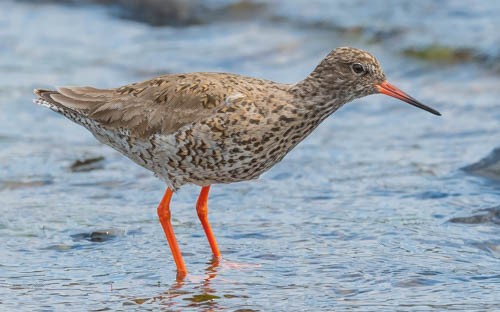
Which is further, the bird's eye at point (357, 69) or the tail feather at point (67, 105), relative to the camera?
the tail feather at point (67, 105)

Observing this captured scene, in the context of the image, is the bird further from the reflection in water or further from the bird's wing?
the reflection in water

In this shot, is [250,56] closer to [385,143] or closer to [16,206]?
[385,143]

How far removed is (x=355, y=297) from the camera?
21.9 ft

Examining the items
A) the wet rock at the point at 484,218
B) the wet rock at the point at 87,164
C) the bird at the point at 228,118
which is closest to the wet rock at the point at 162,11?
the wet rock at the point at 87,164

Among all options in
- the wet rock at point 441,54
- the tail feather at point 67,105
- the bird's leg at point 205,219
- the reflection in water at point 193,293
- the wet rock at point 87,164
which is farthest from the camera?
the wet rock at point 441,54

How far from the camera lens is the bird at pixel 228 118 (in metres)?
7.12

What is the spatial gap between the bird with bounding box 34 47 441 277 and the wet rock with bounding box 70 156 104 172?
216cm

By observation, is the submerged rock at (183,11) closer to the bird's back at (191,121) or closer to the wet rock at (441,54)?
the wet rock at (441,54)

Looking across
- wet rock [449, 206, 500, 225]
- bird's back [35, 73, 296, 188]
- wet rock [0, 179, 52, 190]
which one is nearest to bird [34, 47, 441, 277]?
bird's back [35, 73, 296, 188]

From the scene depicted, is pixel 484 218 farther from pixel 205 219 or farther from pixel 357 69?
pixel 205 219

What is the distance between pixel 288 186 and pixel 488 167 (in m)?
1.75

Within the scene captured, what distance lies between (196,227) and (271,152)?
1.45 m

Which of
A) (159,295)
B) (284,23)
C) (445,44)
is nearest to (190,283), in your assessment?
(159,295)

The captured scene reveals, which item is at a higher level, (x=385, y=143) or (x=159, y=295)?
(x=385, y=143)
